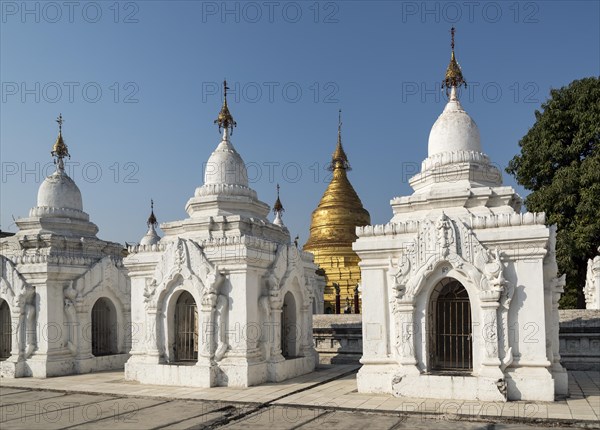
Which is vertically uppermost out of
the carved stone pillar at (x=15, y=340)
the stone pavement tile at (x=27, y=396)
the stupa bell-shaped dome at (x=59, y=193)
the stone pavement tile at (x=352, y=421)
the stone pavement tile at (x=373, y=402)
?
the stupa bell-shaped dome at (x=59, y=193)

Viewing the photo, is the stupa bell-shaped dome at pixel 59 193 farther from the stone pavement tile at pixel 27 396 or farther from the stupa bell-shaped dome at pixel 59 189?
the stone pavement tile at pixel 27 396

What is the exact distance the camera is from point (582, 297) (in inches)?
1215

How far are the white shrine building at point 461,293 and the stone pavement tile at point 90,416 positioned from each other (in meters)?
5.43

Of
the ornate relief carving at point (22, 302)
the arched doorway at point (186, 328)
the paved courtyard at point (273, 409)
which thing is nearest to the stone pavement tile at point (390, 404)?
the paved courtyard at point (273, 409)

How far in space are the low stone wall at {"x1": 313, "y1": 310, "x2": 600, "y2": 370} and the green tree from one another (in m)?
6.50

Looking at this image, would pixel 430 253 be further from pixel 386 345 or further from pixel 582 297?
pixel 582 297

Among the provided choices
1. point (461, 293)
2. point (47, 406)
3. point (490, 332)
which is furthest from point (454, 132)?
point (47, 406)

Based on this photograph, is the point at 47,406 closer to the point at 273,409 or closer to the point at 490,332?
the point at 273,409

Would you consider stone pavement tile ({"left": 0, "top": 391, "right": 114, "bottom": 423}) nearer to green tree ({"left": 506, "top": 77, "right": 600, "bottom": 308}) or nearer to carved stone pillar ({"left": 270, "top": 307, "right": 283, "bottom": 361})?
carved stone pillar ({"left": 270, "top": 307, "right": 283, "bottom": 361})

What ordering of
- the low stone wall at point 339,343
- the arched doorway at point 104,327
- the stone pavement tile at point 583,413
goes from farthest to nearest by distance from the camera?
the low stone wall at point 339,343, the arched doorway at point 104,327, the stone pavement tile at point 583,413

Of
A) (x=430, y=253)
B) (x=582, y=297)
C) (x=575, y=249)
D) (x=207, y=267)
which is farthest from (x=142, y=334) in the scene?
(x=582, y=297)

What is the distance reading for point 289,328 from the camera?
19234 millimetres

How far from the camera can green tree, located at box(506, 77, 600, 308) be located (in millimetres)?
27781

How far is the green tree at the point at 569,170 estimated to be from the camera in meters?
27.8
